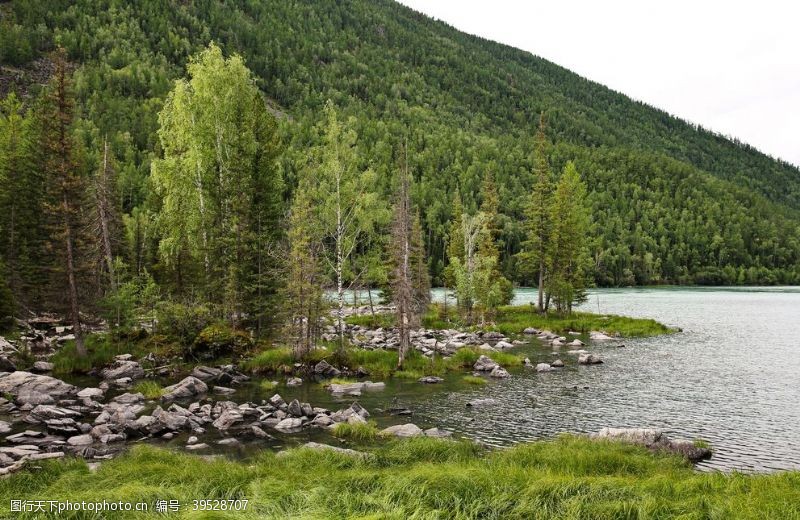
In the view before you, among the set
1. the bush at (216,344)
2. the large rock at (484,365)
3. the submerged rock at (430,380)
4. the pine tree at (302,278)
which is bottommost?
the submerged rock at (430,380)

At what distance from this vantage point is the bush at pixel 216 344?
32.8 meters

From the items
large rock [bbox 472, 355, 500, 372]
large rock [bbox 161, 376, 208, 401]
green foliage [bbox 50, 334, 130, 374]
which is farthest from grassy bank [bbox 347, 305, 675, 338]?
large rock [bbox 161, 376, 208, 401]

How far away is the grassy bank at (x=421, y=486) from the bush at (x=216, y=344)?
1807 cm

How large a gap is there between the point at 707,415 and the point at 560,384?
769cm

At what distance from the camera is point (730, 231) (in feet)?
615

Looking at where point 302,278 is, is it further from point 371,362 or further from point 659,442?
point 659,442

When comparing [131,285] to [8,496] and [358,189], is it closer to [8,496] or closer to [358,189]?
[358,189]

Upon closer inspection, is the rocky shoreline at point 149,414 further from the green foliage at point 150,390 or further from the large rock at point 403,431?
the green foliage at point 150,390

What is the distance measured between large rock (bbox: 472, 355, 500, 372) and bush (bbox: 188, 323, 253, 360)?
15072 millimetres

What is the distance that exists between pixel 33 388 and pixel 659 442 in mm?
26346

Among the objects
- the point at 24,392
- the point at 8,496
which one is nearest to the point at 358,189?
the point at 24,392

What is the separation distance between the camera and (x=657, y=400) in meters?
25.3

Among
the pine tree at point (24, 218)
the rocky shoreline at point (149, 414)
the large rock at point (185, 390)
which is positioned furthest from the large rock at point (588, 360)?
the pine tree at point (24, 218)

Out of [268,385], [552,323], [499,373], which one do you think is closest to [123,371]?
[268,385]
